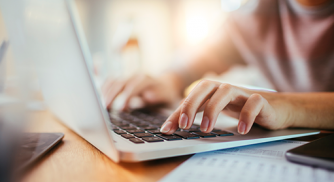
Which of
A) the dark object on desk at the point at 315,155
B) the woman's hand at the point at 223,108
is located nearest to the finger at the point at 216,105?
the woman's hand at the point at 223,108

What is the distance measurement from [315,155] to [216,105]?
→ 14cm

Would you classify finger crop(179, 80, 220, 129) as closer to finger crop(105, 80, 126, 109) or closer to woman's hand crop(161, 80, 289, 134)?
woman's hand crop(161, 80, 289, 134)

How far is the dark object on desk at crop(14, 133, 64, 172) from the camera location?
9.1 inches

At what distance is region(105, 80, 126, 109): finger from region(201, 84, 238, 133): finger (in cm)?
44

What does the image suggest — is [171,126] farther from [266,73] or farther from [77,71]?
[266,73]

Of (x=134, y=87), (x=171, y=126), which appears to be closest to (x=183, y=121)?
(x=171, y=126)

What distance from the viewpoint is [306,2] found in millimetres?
721

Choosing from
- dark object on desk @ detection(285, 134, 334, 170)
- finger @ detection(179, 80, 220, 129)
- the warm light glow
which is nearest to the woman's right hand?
finger @ detection(179, 80, 220, 129)

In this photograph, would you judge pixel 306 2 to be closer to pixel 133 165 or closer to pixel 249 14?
pixel 249 14

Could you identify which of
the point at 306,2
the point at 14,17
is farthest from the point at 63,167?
the point at 306,2

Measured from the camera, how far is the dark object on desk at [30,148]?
232mm

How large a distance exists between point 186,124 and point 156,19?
9.45 feet

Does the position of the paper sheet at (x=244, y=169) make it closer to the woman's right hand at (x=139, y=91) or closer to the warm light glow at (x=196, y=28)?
the woman's right hand at (x=139, y=91)

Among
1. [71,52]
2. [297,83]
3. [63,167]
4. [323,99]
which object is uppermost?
[71,52]
